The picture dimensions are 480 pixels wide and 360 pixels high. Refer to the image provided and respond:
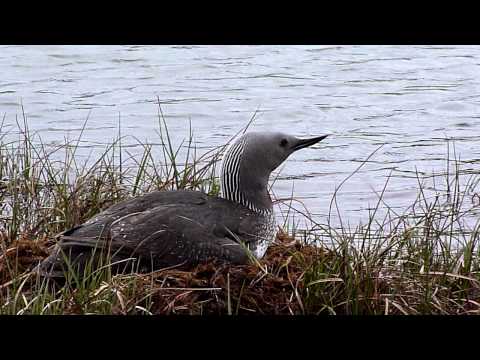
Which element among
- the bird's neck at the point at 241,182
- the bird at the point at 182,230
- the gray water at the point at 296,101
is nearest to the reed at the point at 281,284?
the bird at the point at 182,230

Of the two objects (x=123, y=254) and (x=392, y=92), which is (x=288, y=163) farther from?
(x=123, y=254)

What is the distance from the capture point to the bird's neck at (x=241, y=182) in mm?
6578

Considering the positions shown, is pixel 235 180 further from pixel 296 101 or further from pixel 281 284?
Result: pixel 296 101

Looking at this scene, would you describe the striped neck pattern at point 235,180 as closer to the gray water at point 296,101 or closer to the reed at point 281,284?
the reed at point 281,284

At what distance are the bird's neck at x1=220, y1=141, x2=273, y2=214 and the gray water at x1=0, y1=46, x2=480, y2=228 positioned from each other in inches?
83.3

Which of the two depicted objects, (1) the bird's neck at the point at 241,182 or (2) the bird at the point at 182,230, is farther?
(1) the bird's neck at the point at 241,182

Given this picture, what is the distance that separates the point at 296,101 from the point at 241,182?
6065mm

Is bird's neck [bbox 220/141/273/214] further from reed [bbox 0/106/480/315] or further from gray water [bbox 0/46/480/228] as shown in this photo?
gray water [bbox 0/46/480/228]

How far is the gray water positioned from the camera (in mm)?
10180

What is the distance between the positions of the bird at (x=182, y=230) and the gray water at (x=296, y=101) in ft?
7.11

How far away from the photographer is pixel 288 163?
34.2 feet

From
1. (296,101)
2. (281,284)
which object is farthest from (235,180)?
(296,101)

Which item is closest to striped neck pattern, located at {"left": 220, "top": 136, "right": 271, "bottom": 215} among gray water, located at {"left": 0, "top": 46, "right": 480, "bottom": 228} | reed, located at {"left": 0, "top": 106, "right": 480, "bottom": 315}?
reed, located at {"left": 0, "top": 106, "right": 480, "bottom": 315}

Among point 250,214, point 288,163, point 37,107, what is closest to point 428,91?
point 288,163
